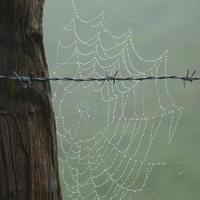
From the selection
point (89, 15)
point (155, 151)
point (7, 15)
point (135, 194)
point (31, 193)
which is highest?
point (89, 15)

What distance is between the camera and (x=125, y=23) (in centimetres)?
351

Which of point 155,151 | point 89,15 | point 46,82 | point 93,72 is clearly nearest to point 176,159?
point 155,151

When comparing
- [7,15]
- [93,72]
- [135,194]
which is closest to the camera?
[7,15]

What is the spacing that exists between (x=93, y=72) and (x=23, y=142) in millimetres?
2372

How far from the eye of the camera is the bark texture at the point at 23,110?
78cm

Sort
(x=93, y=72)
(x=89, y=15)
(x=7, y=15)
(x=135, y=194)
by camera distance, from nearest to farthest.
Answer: (x=7, y=15) < (x=93, y=72) < (x=135, y=194) < (x=89, y=15)

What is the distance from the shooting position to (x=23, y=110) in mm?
789

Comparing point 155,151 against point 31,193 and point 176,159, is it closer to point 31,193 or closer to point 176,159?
point 176,159

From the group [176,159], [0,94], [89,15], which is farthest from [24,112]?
[89,15]

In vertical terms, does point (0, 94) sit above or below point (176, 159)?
above

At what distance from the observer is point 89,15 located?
364 cm

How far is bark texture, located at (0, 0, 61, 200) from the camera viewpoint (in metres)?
0.78

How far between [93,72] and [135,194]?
0.74 meters

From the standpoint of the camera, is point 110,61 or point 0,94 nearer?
point 0,94
